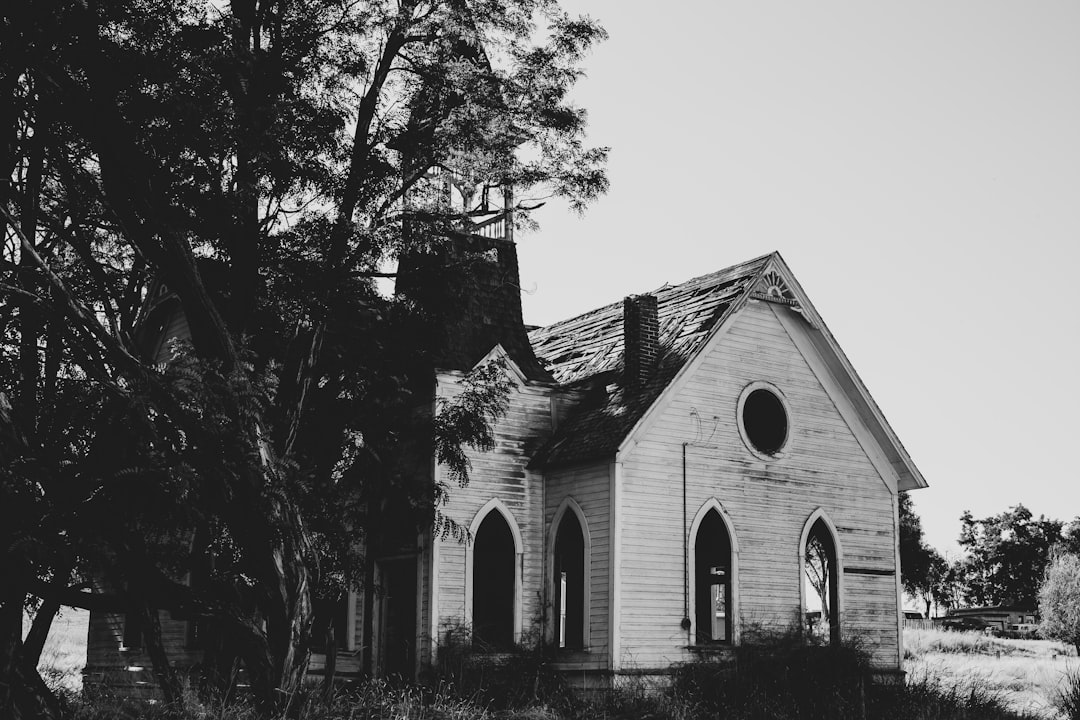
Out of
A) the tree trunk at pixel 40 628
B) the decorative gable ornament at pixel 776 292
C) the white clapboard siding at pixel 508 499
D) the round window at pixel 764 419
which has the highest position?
the decorative gable ornament at pixel 776 292

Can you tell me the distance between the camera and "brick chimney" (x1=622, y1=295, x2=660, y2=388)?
22.1 m

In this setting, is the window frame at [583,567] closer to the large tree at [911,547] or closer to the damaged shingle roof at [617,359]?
the damaged shingle roof at [617,359]

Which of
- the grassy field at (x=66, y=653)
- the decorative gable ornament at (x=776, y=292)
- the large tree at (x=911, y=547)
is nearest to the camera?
the grassy field at (x=66, y=653)

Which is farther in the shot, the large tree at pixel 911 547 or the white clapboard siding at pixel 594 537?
the large tree at pixel 911 547

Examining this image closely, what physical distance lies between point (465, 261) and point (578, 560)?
6483 mm

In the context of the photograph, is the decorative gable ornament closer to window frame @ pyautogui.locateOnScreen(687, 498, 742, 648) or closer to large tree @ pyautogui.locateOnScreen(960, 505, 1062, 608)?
window frame @ pyautogui.locateOnScreen(687, 498, 742, 648)

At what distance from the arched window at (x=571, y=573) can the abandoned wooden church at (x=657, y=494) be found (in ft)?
0.17

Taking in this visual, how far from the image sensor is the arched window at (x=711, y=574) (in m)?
22.0

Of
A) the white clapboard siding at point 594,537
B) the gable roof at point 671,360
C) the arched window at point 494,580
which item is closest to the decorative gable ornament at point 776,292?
the gable roof at point 671,360

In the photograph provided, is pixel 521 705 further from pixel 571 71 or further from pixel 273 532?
pixel 571 71

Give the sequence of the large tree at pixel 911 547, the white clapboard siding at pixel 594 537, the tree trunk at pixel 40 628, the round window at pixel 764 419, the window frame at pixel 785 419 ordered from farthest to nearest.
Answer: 1. the large tree at pixel 911 547
2. the round window at pixel 764 419
3. the window frame at pixel 785 419
4. the white clapboard siding at pixel 594 537
5. the tree trunk at pixel 40 628

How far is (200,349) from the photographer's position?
1689 cm

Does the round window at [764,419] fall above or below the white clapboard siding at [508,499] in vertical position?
above

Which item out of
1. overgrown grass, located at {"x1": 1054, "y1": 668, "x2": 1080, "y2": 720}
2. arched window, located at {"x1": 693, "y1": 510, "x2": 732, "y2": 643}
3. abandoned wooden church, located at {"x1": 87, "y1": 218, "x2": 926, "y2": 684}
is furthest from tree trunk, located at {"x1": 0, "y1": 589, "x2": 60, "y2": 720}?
overgrown grass, located at {"x1": 1054, "y1": 668, "x2": 1080, "y2": 720}
